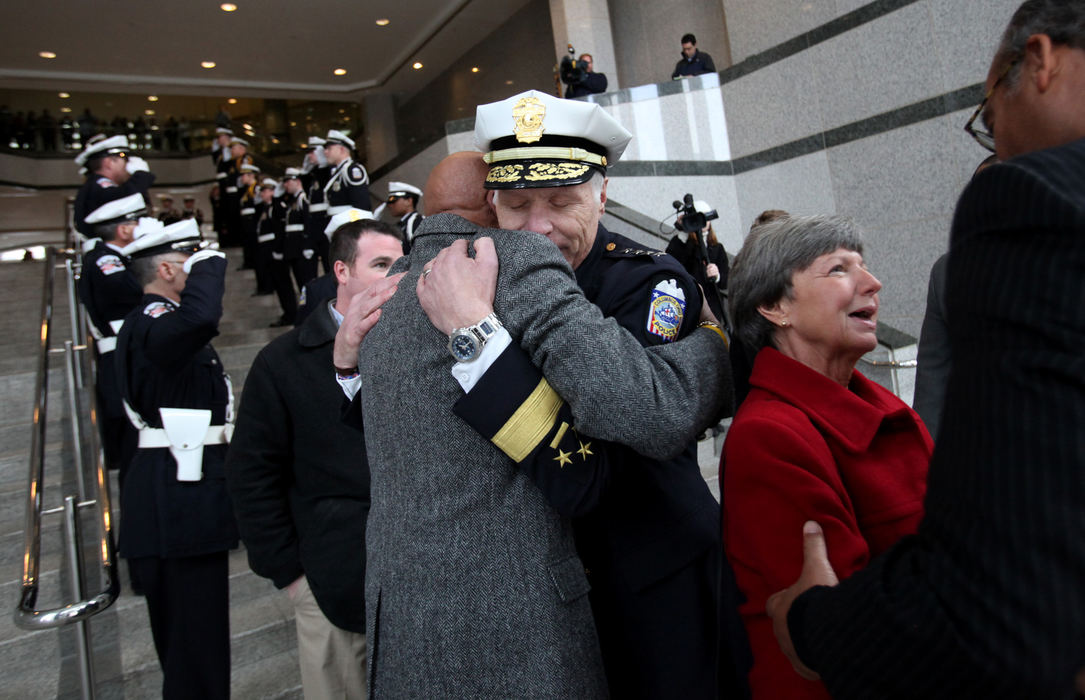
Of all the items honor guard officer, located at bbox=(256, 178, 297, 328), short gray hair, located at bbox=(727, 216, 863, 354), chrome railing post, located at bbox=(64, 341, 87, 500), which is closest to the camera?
short gray hair, located at bbox=(727, 216, 863, 354)

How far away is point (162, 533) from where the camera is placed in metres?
2.55

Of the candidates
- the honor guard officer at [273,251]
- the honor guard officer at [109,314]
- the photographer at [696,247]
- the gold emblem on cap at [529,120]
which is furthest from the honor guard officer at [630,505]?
the honor guard officer at [273,251]

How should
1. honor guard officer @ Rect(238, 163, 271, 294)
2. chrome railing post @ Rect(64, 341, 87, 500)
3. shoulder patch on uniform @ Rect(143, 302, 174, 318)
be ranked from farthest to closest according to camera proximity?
honor guard officer @ Rect(238, 163, 271, 294) → chrome railing post @ Rect(64, 341, 87, 500) → shoulder patch on uniform @ Rect(143, 302, 174, 318)

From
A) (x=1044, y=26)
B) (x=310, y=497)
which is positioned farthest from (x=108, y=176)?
(x=1044, y=26)

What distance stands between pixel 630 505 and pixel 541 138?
70 centimetres

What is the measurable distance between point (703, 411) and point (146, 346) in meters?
2.31

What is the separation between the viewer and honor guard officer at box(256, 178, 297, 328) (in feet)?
24.1

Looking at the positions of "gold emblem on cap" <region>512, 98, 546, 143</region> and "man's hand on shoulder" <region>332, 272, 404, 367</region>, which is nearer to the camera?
"gold emblem on cap" <region>512, 98, 546, 143</region>

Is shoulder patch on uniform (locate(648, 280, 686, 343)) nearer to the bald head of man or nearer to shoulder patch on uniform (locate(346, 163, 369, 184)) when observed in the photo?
the bald head of man

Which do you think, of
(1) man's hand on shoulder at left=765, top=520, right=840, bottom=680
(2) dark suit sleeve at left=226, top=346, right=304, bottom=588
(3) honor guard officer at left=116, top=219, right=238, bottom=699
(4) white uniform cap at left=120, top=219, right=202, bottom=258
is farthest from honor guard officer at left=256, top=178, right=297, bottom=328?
(1) man's hand on shoulder at left=765, top=520, right=840, bottom=680

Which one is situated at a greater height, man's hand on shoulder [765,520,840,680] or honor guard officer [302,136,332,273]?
honor guard officer [302,136,332,273]

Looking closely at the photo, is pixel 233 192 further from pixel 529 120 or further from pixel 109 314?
pixel 529 120

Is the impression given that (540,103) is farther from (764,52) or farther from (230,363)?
(764,52)

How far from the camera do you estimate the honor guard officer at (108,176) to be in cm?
542
